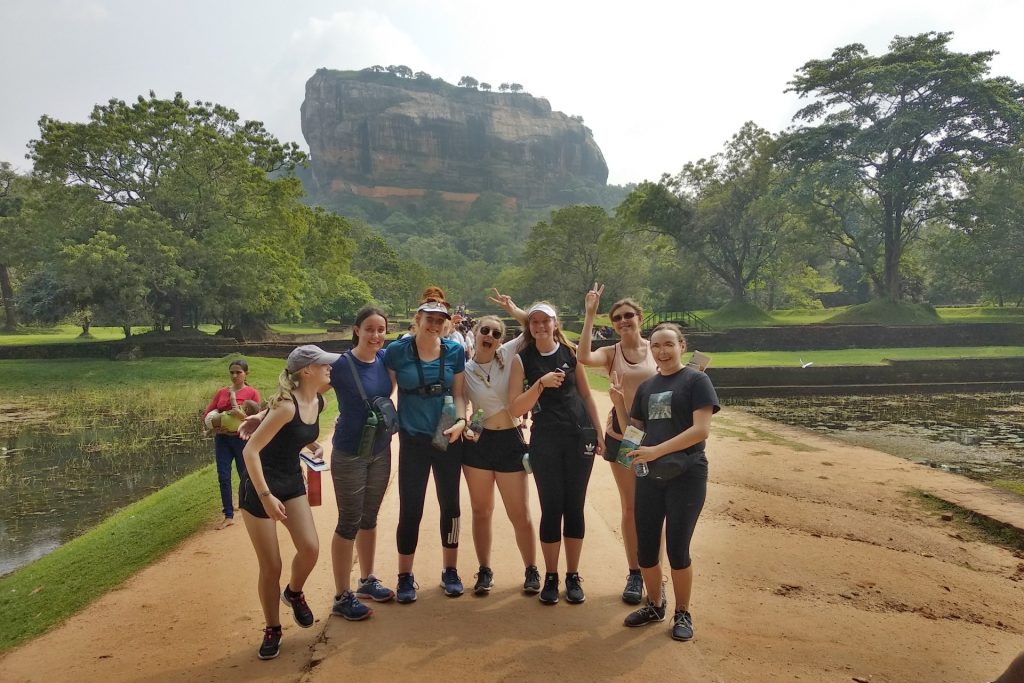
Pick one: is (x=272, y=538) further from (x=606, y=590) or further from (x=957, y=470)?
(x=957, y=470)

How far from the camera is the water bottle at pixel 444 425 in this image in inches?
139

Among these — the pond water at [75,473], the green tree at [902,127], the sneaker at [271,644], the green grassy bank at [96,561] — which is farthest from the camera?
the green tree at [902,127]

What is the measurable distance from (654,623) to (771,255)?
116 feet

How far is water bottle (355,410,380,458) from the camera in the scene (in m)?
3.38

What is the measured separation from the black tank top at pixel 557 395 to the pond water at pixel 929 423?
710 cm

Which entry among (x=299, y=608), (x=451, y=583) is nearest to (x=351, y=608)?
(x=299, y=608)

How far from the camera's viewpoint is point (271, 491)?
123 inches

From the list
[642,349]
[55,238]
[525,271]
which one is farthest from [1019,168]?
[55,238]

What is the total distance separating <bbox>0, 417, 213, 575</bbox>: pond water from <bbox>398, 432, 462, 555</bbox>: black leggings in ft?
13.5

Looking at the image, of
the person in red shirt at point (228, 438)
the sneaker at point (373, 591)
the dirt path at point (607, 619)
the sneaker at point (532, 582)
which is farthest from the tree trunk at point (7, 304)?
the sneaker at point (532, 582)

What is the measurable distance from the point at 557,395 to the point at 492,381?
366 millimetres

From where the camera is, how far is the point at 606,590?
390cm

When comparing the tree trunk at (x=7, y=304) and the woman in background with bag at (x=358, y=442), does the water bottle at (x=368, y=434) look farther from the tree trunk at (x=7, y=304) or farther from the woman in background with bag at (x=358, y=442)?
the tree trunk at (x=7, y=304)

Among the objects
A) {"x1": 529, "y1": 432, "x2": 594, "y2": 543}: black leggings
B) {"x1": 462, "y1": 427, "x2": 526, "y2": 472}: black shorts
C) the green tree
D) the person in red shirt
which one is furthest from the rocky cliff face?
{"x1": 529, "y1": 432, "x2": 594, "y2": 543}: black leggings
